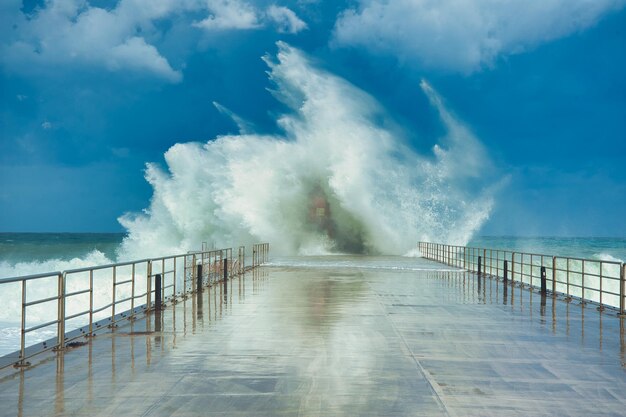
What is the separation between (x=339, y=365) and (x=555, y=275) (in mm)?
12657

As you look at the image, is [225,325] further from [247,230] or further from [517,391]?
[247,230]

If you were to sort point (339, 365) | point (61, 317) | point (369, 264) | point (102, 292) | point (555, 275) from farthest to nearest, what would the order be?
1. point (102, 292)
2. point (369, 264)
3. point (555, 275)
4. point (61, 317)
5. point (339, 365)

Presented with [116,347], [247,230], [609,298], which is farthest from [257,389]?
[247,230]

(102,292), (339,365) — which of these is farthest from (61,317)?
(102,292)

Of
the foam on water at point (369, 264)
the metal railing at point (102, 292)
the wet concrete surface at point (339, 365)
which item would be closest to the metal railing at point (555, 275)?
the wet concrete surface at point (339, 365)

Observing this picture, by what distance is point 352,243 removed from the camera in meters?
56.7

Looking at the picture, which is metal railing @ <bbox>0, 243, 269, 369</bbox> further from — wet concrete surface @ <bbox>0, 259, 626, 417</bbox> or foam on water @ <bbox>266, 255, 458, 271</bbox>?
foam on water @ <bbox>266, 255, 458, 271</bbox>

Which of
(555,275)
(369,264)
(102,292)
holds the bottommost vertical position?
(102,292)

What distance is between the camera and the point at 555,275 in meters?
17.8

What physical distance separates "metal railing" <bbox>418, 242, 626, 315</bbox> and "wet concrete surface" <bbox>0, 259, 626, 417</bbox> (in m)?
1.03

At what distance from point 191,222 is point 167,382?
51798 mm

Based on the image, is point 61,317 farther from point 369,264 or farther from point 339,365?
point 369,264

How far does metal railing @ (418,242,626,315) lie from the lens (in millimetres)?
13080

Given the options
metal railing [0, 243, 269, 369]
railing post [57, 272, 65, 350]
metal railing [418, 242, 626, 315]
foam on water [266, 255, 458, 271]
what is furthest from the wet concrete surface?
foam on water [266, 255, 458, 271]
